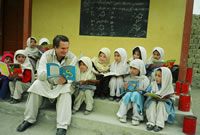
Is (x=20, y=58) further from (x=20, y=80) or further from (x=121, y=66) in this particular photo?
(x=121, y=66)

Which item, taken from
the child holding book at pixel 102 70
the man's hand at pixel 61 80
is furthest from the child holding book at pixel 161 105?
the man's hand at pixel 61 80

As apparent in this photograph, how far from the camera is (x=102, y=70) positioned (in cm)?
388

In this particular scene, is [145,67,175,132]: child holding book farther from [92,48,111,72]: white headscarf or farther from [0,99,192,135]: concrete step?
[92,48,111,72]: white headscarf

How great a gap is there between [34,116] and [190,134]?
102 inches

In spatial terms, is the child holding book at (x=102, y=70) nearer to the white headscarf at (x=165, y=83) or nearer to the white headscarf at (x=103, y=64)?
the white headscarf at (x=103, y=64)

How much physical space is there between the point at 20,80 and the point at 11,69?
296 mm

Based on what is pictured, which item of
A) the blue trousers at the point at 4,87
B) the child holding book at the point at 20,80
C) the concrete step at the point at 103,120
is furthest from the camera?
the blue trousers at the point at 4,87

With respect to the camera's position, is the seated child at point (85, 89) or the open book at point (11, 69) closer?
the seated child at point (85, 89)

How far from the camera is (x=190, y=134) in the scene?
114 inches

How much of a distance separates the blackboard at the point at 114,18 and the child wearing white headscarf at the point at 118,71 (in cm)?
206

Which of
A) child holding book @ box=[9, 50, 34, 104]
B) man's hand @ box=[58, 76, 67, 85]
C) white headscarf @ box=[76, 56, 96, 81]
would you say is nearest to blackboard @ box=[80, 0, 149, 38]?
white headscarf @ box=[76, 56, 96, 81]

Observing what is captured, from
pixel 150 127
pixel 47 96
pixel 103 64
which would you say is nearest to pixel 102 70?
pixel 103 64

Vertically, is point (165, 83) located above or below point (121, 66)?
below

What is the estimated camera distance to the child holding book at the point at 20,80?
3820 millimetres
